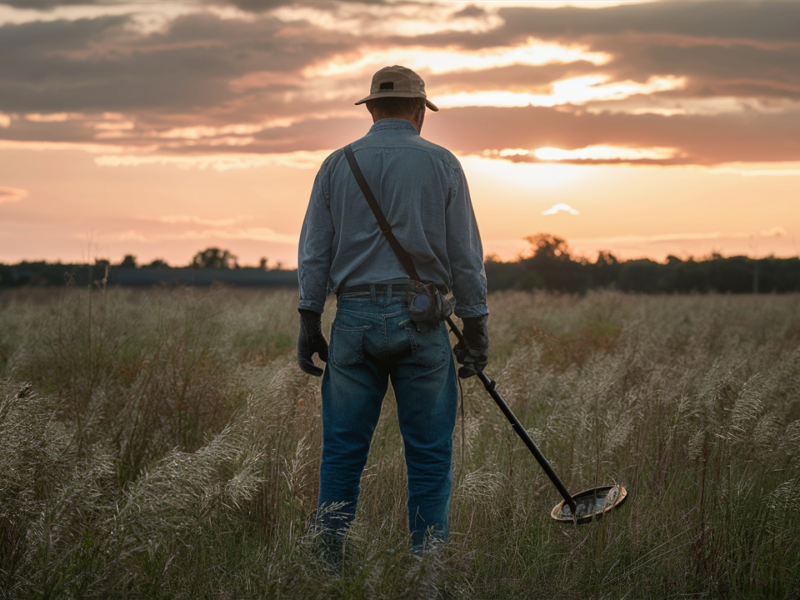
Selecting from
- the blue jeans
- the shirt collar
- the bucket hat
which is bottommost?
the blue jeans

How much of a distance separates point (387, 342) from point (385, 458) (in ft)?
5.87

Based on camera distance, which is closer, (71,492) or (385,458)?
(71,492)

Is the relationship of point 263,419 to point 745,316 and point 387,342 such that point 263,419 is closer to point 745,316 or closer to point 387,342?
point 387,342

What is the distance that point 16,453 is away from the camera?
3.20m

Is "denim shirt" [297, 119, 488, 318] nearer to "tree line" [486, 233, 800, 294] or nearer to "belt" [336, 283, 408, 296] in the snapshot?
"belt" [336, 283, 408, 296]

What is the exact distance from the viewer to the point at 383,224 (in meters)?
3.02

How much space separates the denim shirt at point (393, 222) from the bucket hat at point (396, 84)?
128mm

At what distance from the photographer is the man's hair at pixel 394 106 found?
3.21m

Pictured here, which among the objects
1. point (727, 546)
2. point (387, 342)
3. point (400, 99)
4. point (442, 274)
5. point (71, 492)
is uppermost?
point (400, 99)

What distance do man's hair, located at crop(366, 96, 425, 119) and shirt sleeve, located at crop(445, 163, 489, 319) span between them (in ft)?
1.22

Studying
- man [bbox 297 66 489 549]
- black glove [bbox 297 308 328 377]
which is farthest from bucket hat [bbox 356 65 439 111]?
black glove [bbox 297 308 328 377]

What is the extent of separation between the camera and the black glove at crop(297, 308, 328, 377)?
314 cm

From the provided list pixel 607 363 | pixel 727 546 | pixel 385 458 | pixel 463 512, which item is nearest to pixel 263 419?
pixel 385 458

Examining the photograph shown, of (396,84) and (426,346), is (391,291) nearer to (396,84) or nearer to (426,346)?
(426,346)
